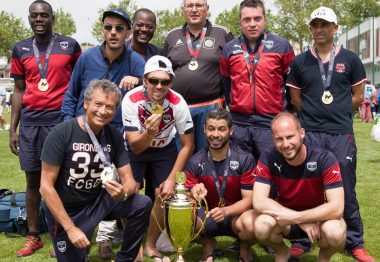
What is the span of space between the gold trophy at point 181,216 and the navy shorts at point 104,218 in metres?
0.24

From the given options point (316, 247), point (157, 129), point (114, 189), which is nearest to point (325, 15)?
point (157, 129)

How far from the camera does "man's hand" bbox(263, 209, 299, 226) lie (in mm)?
4078

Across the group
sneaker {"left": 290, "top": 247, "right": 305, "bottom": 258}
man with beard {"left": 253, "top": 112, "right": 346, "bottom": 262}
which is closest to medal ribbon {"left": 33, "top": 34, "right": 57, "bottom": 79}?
man with beard {"left": 253, "top": 112, "right": 346, "bottom": 262}

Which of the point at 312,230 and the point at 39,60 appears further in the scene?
the point at 39,60

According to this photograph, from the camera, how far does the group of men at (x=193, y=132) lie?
402 centimetres

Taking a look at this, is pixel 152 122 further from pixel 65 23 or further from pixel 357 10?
pixel 65 23

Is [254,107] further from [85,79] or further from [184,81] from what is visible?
[85,79]

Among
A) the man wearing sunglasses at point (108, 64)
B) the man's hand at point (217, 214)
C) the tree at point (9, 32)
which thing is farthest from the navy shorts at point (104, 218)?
the tree at point (9, 32)

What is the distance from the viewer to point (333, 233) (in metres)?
4.04

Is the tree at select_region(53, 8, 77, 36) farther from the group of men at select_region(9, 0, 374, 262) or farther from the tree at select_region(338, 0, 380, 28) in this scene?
the group of men at select_region(9, 0, 374, 262)

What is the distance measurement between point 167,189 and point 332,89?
1834 millimetres

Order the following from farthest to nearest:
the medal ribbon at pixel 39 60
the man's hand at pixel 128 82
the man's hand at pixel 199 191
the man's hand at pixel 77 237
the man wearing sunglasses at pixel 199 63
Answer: the man wearing sunglasses at pixel 199 63
the medal ribbon at pixel 39 60
the man's hand at pixel 128 82
the man's hand at pixel 199 191
the man's hand at pixel 77 237

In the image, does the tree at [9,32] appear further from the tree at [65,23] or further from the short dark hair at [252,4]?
the short dark hair at [252,4]

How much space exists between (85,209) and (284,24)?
36540 mm
